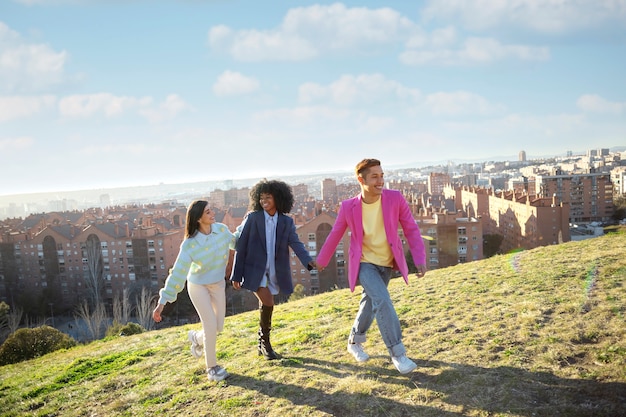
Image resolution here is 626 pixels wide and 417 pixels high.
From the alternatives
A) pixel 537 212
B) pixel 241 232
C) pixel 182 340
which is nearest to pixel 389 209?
pixel 241 232

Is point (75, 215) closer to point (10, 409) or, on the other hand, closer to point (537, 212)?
point (537, 212)

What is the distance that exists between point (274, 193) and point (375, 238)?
1.21 meters

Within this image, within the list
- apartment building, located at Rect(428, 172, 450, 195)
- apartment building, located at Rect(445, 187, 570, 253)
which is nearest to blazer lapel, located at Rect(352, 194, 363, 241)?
apartment building, located at Rect(445, 187, 570, 253)

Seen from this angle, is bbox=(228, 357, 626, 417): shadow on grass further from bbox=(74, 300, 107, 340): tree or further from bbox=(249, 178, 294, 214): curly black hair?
bbox=(74, 300, 107, 340): tree

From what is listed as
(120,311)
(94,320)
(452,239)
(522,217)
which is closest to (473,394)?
(94,320)

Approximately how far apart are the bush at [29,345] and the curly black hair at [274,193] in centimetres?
1123

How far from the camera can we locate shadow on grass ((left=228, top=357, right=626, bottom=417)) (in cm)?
297

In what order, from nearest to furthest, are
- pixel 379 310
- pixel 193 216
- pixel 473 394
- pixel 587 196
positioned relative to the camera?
pixel 473 394, pixel 379 310, pixel 193 216, pixel 587 196

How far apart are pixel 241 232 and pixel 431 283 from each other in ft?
15.8

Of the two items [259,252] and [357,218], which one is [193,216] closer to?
[259,252]

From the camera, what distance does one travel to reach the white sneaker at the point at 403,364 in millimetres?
3754

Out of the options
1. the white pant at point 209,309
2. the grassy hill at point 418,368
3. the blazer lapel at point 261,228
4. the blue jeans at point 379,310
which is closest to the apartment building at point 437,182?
the grassy hill at point 418,368

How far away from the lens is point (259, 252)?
4410 mm

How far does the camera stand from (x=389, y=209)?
4.16 metres
